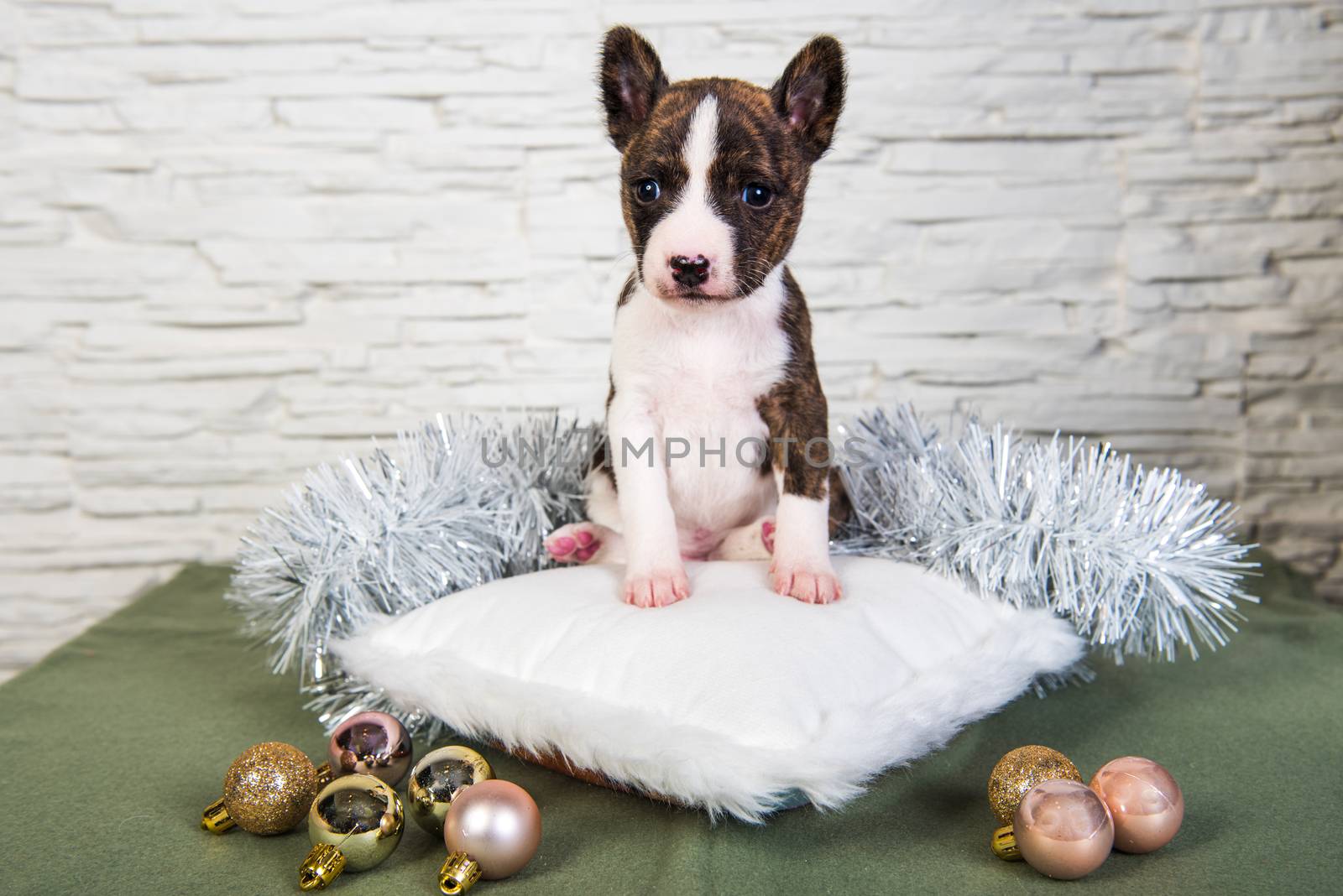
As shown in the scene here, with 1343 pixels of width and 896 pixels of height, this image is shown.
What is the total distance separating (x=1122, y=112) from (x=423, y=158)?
1835mm

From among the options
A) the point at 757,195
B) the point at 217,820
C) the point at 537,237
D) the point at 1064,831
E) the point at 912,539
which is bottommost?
the point at 217,820

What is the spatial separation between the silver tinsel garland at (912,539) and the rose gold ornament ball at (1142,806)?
1.49 feet

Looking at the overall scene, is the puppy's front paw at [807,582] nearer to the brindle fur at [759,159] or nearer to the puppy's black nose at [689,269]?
the brindle fur at [759,159]

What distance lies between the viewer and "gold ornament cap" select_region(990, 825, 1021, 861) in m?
1.23

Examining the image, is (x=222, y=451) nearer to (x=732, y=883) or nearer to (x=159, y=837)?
(x=159, y=837)

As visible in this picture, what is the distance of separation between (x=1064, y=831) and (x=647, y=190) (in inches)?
38.8

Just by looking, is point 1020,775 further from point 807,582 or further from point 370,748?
point 370,748

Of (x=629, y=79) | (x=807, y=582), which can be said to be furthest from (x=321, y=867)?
(x=629, y=79)

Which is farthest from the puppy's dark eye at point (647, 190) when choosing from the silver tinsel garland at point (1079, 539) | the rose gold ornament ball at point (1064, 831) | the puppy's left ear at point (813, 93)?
the rose gold ornament ball at point (1064, 831)

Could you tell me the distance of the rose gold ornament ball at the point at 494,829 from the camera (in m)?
1.18

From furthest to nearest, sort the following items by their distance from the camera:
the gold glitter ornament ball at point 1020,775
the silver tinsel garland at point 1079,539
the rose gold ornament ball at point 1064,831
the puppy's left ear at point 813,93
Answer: the silver tinsel garland at point 1079,539
the puppy's left ear at point 813,93
the gold glitter ornament ball at point 1020,775
the rose gold ornament ball at point 1064,831

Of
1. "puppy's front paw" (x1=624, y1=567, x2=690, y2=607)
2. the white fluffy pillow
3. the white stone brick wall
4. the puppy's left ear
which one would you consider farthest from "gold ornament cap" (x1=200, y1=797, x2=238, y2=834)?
the white stone brick wall

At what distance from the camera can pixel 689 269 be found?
146cm

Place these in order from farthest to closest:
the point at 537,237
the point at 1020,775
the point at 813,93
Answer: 1. the point at 537,237
2. the point at 813,93
3. the point at 1020,775
